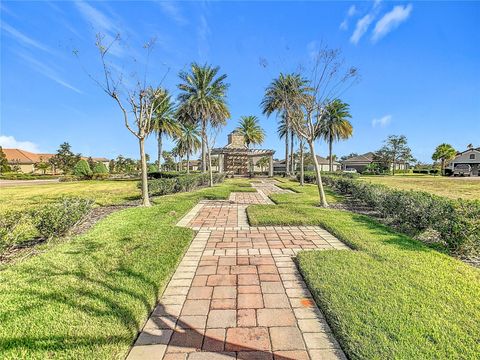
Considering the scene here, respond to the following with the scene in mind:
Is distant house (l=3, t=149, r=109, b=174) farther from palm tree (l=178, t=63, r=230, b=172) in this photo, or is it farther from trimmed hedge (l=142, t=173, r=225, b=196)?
trimmed hedge (l=142, t=173, r=225, b=196)

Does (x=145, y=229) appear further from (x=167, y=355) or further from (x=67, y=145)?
(x=67, y=145)

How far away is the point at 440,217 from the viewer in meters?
4.90

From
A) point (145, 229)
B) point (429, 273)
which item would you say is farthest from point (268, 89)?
point (429, 273)

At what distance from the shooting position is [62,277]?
3.40 metres

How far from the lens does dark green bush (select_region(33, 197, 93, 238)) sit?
5.15m

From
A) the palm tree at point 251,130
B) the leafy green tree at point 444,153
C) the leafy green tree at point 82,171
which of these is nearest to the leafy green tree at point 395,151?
the leafy green tree at point 444,153

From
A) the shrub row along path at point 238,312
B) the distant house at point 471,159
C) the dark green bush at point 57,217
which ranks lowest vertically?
the shrub row along path at point 238,312

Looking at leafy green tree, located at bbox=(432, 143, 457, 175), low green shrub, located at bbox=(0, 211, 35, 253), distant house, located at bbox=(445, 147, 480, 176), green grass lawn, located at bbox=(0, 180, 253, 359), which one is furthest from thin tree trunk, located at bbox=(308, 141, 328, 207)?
distant house, located at bbox=(445, 147, 480, 176)

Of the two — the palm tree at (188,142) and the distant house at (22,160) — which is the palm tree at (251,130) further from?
the distant house at (22,160)

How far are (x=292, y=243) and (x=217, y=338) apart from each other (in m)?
3.11

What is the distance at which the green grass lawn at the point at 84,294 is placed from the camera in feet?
6.96

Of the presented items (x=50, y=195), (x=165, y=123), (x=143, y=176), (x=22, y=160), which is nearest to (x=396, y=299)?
(x=143, y=176)

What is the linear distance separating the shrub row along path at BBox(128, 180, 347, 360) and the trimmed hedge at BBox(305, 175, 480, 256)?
72.4 inches

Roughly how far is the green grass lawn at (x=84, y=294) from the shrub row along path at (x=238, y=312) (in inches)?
8.2
